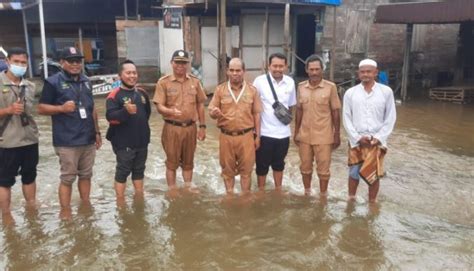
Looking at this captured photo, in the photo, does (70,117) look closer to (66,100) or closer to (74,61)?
(66,100)

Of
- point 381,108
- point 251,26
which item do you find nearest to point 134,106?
point 381,108

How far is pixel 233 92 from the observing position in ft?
16.9

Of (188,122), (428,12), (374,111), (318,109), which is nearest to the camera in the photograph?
(374,111)

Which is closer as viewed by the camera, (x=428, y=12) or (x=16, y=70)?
(x=16, y=70)

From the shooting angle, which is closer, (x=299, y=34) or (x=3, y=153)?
(x=3, y=153)

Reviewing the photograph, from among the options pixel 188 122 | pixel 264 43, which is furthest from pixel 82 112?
pixel 264 43

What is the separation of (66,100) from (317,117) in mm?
2750

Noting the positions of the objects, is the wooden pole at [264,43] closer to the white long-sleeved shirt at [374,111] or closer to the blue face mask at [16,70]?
the white long-sleeved shirt at [374,111]

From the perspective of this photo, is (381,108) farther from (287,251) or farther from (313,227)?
(287,251)

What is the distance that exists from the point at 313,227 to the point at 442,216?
5.25ft

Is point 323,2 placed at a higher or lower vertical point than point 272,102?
higher

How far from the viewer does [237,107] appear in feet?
16.8

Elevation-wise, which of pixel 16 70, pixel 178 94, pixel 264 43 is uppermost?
pixel 264 43

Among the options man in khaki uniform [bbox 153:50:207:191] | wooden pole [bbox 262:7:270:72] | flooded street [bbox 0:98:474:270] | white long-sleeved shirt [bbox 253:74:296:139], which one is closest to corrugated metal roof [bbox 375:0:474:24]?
wooden pole [bbox 262:7:270:72]
